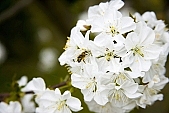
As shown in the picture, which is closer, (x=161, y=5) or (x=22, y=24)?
(x=161, y=5)

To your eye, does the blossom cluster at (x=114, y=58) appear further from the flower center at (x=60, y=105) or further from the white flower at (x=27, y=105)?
the white flower at (x=27, y=105)

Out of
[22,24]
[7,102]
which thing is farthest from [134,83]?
[22,24]

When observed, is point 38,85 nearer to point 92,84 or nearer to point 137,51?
point 92,84

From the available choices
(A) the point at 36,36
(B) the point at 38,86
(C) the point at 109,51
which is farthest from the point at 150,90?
(A) the point at 36,36

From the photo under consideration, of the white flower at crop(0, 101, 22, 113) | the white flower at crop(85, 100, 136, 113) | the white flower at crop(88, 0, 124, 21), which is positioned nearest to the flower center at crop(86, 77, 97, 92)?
the white flower at crop(85, 100, 136, 113)

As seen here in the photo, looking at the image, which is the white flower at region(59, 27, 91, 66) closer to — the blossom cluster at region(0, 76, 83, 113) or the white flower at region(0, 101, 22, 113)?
the blossom cluster at region(0, 76, 83, 113)

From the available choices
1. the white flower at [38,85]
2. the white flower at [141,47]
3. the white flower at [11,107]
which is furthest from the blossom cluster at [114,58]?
the white flower at [11,107]

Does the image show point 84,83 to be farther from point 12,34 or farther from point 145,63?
point 12,34
